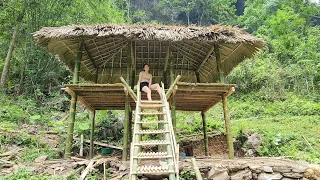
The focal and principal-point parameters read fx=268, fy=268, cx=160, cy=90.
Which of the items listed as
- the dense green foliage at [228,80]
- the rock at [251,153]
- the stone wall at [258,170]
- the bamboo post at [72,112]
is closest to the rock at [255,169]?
the stone wall at [258,170]

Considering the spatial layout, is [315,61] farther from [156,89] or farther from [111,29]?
[111,29]

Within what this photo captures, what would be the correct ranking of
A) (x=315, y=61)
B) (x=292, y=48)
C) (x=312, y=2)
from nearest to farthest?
(x=315, y=61)
(x=292, y=48)
(x=312, y=2)

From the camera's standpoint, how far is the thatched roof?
588cm

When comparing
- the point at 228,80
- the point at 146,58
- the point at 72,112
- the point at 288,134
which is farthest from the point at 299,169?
the point at 228,80

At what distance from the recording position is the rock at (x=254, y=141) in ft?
28.0

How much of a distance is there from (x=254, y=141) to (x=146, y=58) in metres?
4.35

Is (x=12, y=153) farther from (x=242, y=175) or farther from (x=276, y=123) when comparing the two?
(x=276, y=123)

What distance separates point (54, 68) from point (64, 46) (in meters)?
6.72

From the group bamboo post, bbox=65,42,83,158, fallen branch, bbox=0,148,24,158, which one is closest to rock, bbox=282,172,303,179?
bamboo post, bbox=65,42,83,158

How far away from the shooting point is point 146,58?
26.8ft

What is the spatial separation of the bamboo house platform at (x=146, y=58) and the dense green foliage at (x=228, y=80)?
1740 mm

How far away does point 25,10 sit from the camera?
37.1ft

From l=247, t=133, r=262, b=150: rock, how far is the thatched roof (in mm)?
2379

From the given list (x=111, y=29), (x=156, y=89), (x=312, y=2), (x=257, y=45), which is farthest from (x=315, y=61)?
(x=111, y=29)
